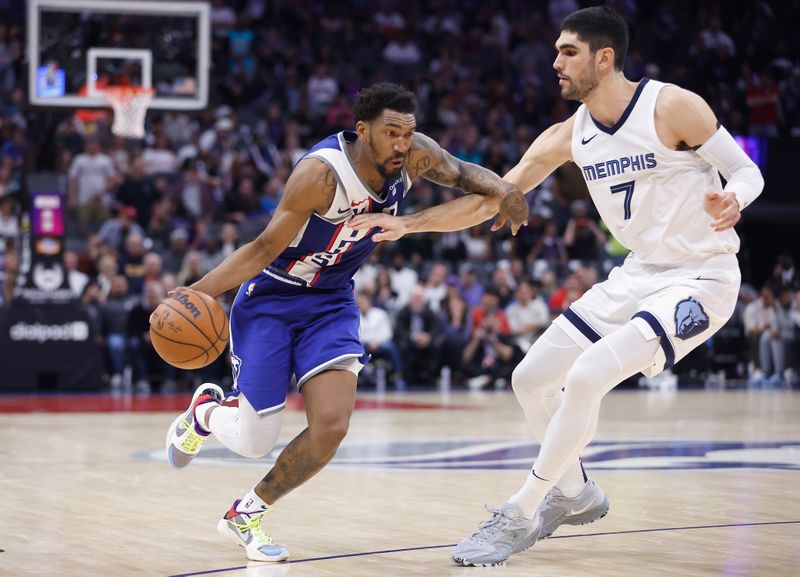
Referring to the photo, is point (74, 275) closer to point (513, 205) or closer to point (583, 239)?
point (583, 239)

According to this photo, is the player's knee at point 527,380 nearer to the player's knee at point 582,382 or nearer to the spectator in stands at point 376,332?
the player's knee at point 582,382

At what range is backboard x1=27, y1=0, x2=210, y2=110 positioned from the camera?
1405 cm

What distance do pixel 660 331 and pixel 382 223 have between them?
3.86 ft

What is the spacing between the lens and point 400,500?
6.32 meters

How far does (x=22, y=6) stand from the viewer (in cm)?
1984

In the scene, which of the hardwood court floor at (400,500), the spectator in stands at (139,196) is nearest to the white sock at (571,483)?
the hardwood court floor at (400,500)

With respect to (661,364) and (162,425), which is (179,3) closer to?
(162,425)

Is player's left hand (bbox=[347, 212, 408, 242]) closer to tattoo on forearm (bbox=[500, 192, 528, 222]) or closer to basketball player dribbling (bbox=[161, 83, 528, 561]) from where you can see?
basketball player dribbling (bbox=[161, 83, 528, 561])

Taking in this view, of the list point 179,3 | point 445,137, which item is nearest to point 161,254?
point 179,3

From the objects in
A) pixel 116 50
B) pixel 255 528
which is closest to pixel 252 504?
pixel 255 528

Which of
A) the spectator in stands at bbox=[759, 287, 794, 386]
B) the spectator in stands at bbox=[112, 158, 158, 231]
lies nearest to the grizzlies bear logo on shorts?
the spectator in stands at bbox=[112, 158, 158, 231]

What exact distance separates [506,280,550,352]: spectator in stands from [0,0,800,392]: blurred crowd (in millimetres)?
20

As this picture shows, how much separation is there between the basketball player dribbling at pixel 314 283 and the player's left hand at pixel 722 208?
3.10ft

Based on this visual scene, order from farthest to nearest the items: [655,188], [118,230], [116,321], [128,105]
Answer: [118,230]
[116,321]
[128,105]
[655,188]
